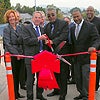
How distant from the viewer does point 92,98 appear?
18.5 feet

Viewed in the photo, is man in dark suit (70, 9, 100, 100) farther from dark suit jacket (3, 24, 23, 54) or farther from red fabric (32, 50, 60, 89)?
dark suit jacket (3, 24, 23, 54)

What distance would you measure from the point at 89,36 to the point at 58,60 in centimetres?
84

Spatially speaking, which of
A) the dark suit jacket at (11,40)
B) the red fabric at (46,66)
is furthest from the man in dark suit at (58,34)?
the dark suit jacket at (11,40)

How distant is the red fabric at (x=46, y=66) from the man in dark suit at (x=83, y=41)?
0.67m

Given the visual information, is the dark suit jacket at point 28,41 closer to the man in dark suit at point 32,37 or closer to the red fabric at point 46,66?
the man in dark suit at point 32,37

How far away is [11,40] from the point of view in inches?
247

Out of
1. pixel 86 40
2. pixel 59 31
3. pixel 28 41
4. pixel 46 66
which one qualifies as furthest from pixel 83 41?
pixel 28 41

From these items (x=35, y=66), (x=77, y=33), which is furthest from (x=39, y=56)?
(x=77, y=33)

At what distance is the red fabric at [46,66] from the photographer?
18.6ft

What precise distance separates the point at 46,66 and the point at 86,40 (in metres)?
1.03

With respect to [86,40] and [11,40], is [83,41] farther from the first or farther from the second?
[11,40]

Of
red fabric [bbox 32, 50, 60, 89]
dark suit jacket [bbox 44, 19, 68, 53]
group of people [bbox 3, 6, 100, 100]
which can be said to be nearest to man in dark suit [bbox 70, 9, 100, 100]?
group of people [bbox 3, 6, 100, 100]

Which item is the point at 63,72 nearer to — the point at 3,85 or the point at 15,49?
the point at 15,49

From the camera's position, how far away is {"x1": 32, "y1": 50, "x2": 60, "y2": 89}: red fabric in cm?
566
